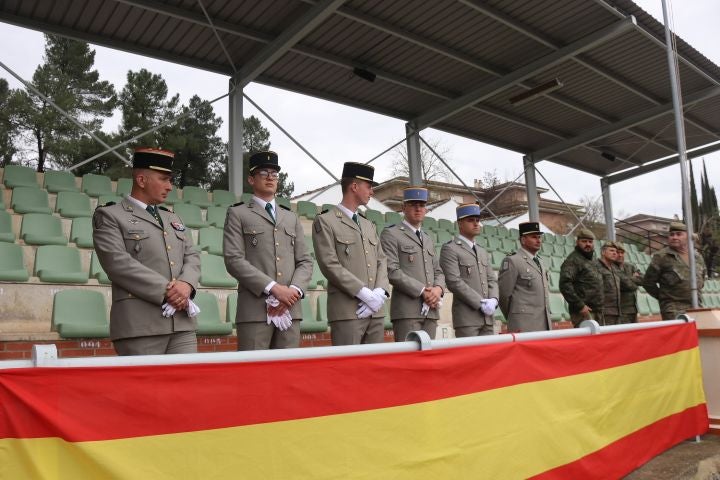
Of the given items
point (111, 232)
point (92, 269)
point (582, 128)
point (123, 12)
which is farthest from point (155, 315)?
point (582, 128)

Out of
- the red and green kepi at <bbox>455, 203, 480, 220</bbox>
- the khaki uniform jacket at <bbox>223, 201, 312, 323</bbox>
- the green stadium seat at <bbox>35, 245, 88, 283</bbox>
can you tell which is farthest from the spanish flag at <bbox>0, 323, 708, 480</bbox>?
the green stadium seat at <bbox>35, 245, 88, 283</bbox>

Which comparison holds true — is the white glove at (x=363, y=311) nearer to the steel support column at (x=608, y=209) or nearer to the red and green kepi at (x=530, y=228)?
the red and green kepi at (x=530, y=228)

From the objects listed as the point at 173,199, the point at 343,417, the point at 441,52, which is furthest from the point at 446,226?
the point at 343,417

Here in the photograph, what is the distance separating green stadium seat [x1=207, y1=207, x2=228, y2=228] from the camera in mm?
7023

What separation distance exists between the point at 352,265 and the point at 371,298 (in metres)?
0.29

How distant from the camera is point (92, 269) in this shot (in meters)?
5.08

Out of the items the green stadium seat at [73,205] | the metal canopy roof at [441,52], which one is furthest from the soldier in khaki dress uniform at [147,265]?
the metal canopy roof at [441,52]

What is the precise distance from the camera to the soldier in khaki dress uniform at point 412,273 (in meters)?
3.75

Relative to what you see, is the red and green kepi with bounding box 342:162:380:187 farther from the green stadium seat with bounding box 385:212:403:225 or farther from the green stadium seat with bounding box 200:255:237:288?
the green stadium seat with bounding box 385:212:403:225

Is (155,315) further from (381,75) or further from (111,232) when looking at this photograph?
(381,75)

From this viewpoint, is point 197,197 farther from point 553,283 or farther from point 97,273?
point 553,283

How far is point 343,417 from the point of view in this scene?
179 cm

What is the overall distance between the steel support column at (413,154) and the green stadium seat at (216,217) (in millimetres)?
4464

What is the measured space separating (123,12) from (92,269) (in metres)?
3.74
